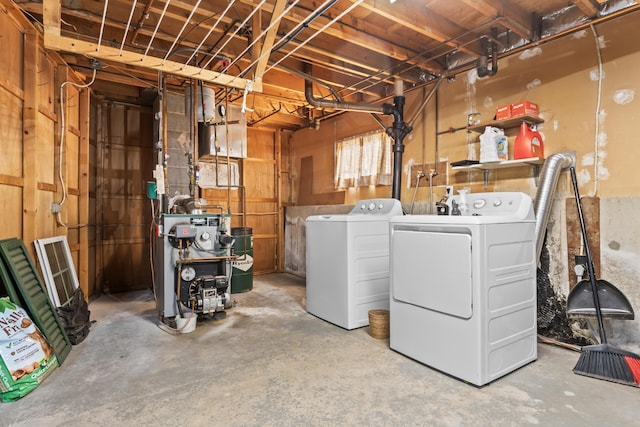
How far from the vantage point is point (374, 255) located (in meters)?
3.39

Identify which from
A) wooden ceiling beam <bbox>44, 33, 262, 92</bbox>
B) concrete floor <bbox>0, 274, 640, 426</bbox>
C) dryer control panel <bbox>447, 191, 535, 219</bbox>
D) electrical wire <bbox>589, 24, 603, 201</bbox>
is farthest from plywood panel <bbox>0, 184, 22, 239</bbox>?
electrical wire <bbox>589, 24, 603, 201</bbox>

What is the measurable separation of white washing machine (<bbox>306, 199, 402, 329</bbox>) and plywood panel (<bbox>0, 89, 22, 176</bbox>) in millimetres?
2586

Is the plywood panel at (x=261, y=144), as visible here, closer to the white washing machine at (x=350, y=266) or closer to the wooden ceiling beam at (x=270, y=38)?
the white washing machine at (x=350, y=266)

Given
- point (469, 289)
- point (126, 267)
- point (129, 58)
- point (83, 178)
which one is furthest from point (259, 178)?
point (469, 289)

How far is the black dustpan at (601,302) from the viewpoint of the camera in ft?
8.02

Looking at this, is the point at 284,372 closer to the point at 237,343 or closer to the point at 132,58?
the point at 237,343

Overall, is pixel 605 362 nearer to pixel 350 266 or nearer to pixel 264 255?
pixel 350 266

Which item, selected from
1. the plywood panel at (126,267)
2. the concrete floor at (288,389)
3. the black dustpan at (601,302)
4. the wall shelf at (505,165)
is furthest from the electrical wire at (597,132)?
the plywood panel at (126,267)

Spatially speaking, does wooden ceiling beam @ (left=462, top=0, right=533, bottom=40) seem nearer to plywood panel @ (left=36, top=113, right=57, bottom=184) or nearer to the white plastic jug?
the white plastic jug

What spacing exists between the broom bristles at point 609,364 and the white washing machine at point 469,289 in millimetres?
309

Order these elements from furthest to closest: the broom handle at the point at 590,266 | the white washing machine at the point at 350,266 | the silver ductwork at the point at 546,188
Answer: the white washing machine at the point at 350,266
the silver ductwork at the point at 546,188
the broom handle at the point at 590,266

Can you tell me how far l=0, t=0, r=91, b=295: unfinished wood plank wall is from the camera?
2562 mm

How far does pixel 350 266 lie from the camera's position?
10.6 feet

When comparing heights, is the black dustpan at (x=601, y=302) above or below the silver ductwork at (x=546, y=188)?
below
